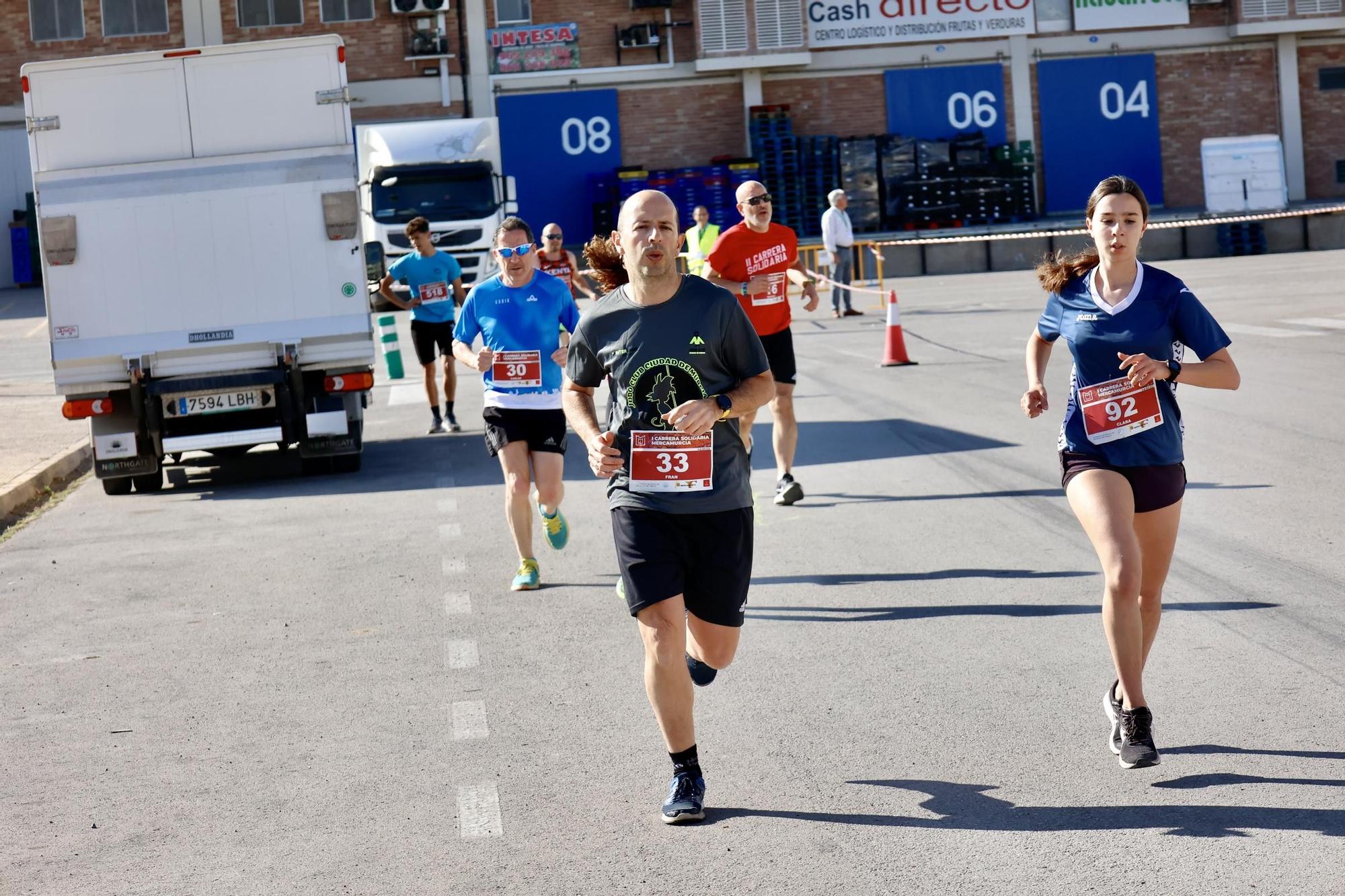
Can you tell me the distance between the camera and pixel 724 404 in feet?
17.0

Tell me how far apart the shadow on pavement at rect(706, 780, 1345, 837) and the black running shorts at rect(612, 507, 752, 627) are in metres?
0.69

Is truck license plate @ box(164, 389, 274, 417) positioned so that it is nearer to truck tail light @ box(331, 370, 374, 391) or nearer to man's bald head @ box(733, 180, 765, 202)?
truck tail light @ box(331, 370, 374, 391)

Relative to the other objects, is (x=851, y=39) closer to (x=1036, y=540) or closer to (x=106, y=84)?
(x=106, y=84)

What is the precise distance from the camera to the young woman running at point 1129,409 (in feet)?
17.8

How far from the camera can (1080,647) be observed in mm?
6973

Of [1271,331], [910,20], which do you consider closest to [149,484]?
[1271,331]

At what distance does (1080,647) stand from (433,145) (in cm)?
2737

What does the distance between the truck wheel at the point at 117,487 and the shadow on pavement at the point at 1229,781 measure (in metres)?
10.8

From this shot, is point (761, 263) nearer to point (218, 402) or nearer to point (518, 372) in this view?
point (518, 372)

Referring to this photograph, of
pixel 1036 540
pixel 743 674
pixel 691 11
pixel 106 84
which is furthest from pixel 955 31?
pixel 743 674

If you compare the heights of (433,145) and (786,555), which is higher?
(433,145)

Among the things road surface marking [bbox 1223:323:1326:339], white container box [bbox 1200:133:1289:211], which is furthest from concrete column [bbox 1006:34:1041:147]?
road surface marking [bbox 1223:323:1326:339]

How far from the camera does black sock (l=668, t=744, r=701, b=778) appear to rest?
5.18m

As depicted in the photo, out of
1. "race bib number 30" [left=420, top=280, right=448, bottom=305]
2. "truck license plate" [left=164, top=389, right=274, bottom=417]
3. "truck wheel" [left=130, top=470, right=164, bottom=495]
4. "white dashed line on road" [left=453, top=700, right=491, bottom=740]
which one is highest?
"race bib number 30" [left=420, top=280, right=448, bottom=305]
